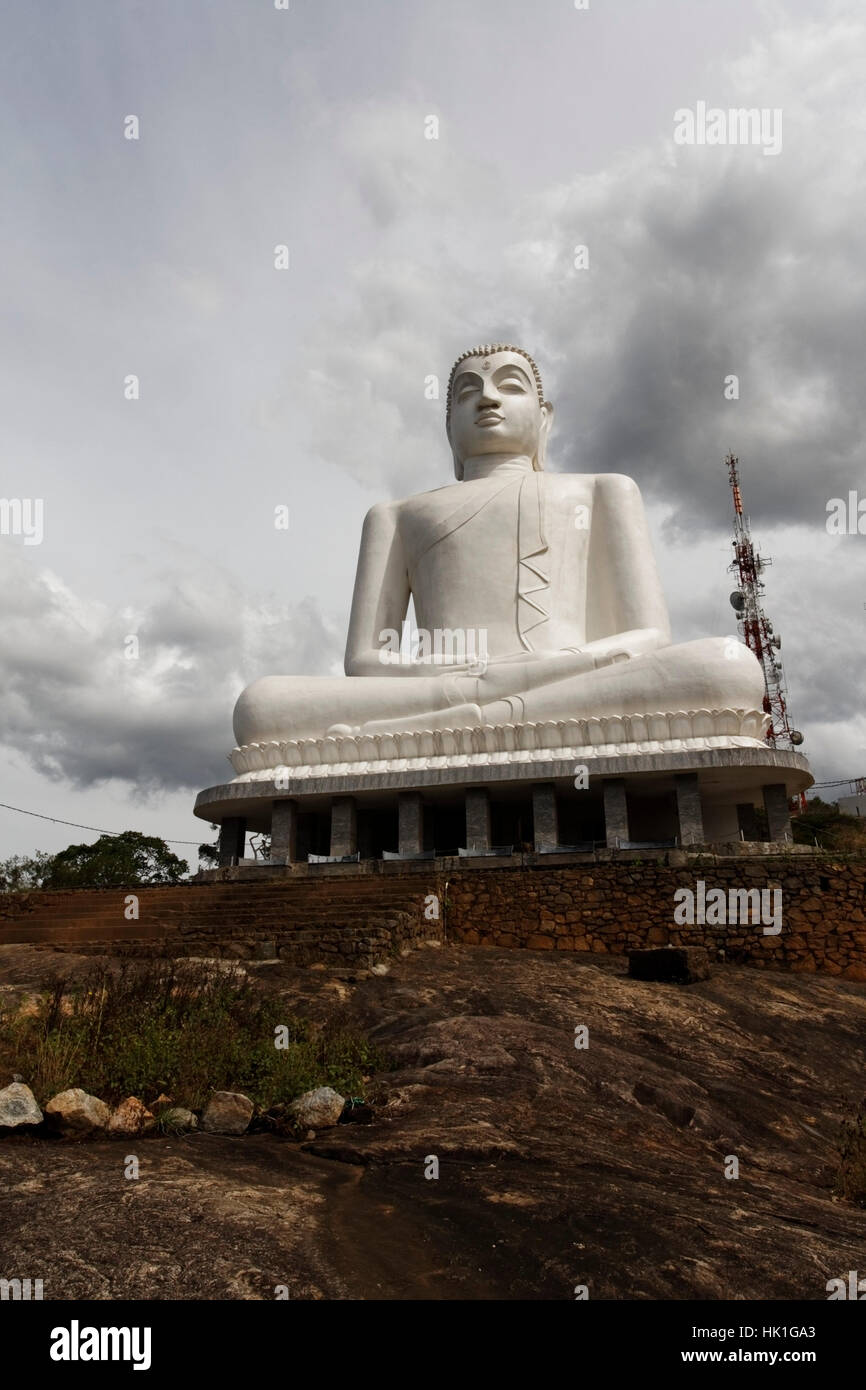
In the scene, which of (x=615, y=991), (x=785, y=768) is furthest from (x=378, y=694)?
(x=615, y=991)

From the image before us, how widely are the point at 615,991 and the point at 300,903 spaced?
449cm

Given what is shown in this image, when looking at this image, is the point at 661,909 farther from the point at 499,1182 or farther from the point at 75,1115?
the point at 75,1115

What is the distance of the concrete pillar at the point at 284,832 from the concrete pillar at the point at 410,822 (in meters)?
1.89

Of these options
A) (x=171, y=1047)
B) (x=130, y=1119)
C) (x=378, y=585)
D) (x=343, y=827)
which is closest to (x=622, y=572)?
(x=378, y=585)

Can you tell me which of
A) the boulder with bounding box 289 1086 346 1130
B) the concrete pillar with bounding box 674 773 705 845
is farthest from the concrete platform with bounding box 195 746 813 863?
the boulder with bounding box 289 1086 346 1130

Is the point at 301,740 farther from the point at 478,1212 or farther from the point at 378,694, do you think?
the point at 478,1212

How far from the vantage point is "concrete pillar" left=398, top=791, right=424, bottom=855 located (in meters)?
15.1

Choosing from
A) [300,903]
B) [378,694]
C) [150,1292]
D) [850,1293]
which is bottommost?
[850,1293]

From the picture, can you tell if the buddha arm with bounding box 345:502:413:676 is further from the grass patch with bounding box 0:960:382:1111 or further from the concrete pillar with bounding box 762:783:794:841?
the grass patch with bounding box 0:960:382:1111

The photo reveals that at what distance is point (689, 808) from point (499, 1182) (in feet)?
35.2

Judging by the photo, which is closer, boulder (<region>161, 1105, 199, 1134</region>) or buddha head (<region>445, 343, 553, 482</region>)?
boulder (<region>161, 1105, 199, 1134</region>)

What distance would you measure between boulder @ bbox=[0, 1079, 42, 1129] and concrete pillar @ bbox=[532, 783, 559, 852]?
34.4ft

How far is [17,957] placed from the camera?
1013cm
